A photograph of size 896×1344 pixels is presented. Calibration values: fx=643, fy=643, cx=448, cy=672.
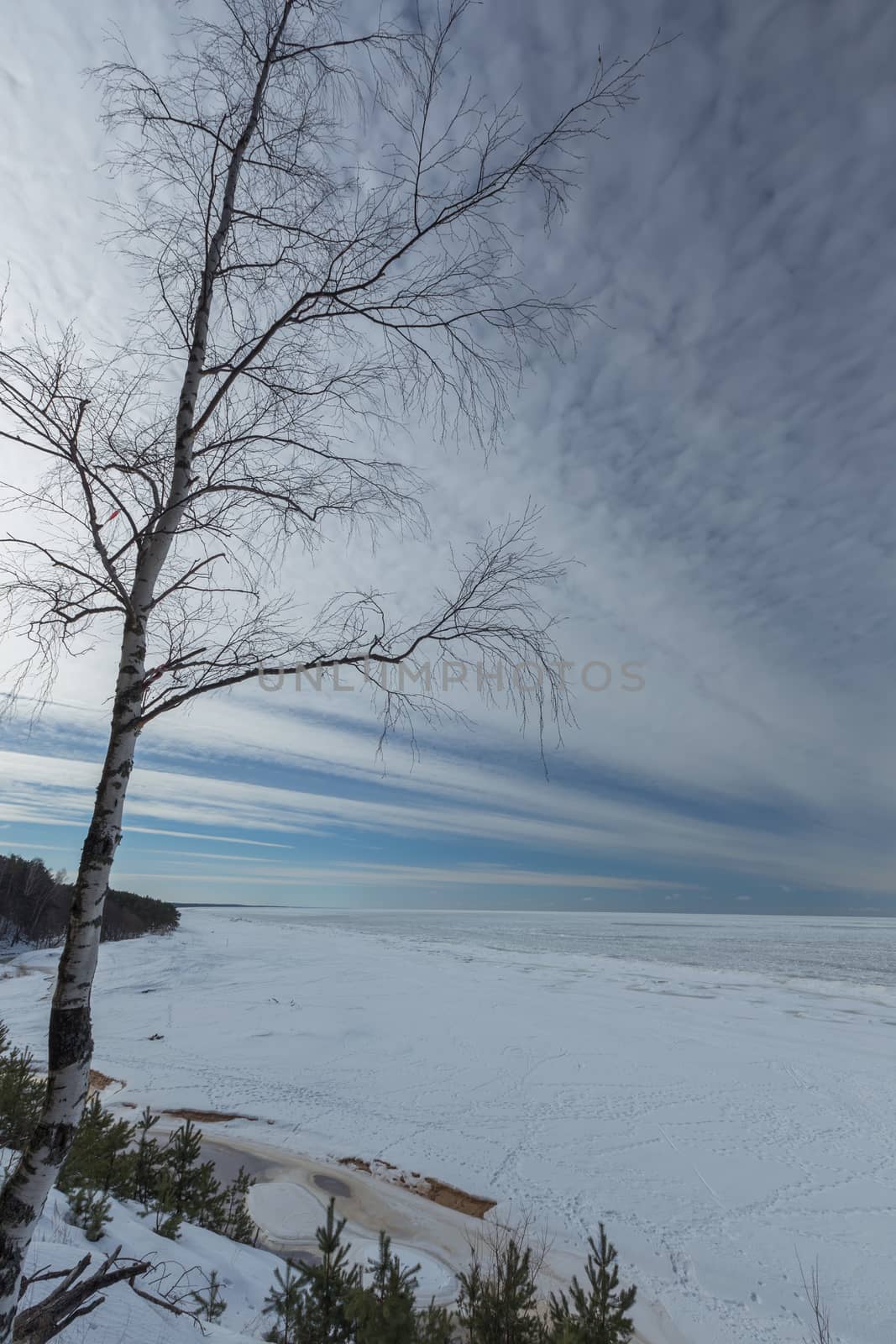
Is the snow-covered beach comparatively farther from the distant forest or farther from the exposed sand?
the distant forest

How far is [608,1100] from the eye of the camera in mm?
10039

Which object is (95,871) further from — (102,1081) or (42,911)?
(42,911)

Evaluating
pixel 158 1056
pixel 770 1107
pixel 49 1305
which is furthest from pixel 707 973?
pixel 49 1305

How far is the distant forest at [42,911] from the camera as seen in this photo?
117ft

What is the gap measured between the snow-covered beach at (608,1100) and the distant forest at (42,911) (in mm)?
17439

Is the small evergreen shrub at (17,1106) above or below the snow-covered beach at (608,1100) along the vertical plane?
above

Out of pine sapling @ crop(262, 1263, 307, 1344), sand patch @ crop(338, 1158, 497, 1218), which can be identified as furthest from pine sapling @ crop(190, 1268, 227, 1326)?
sand patch @ crop(338, 1158, 497, 1218)

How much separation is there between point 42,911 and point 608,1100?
40.0m

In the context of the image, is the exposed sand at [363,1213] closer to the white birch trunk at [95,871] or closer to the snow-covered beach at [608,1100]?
the snow-covered beach at [608,1100]

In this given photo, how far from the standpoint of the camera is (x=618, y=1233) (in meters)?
6.38

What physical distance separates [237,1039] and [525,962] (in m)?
16.6

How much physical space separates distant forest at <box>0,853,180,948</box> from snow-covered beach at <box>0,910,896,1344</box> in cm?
1744

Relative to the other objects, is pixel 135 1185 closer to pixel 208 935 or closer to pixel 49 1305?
pixel 49 1305

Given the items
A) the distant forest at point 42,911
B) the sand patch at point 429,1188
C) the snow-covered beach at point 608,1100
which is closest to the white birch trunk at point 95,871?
the snow-covered beach at point 608,1100
